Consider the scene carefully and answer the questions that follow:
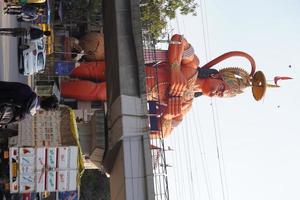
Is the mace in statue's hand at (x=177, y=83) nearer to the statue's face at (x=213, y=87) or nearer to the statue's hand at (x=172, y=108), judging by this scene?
the statue's hand at (x=172, y=108)

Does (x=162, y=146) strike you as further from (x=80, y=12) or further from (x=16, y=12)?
(x=80, y=12)

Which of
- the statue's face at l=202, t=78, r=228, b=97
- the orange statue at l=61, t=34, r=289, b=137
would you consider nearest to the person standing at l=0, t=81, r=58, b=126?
the orange statue at l=61, t=34, r=289, b=137

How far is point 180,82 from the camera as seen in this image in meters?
22.3

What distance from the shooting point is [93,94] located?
24.0 m

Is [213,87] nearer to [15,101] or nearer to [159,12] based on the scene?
[159,12]

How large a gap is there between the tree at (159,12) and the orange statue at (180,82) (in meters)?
2.80

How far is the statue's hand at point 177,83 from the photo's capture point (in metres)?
22.2

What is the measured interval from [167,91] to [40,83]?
638 centimetres

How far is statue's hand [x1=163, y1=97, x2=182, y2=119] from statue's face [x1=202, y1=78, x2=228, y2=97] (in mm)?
2330

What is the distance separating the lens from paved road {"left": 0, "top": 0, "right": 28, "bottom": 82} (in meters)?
15.0

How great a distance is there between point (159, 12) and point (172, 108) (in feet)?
21.2

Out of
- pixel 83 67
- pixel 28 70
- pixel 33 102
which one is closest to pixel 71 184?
pixel 33 102

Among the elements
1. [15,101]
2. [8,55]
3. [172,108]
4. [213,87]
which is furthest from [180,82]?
[15,101]

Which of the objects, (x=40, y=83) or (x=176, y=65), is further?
(x=176, y=65)
